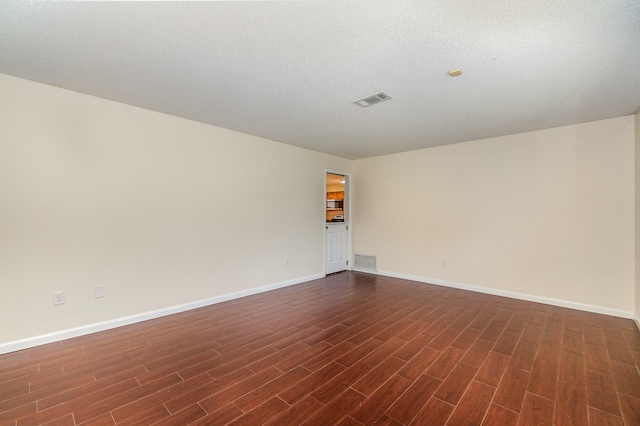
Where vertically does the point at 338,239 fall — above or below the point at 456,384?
above

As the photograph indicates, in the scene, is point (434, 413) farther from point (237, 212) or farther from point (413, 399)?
point (237, 212)

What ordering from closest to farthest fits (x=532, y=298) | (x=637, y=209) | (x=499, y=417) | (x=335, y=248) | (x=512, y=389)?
(x=499, y=417) < (x=512, y=389) < (x=637, y=209) < (x=532, y=298) < (x=335, y=248)

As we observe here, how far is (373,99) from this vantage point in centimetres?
287

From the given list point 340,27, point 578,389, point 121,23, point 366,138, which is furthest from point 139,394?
point 366,138

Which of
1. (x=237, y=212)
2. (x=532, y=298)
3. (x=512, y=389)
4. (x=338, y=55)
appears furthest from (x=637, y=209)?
(x=237, y=212)

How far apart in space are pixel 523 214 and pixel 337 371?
3.71 m

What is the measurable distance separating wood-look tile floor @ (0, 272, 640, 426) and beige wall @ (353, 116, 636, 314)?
614 millimetres

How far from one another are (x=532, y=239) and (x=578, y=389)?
98.8 inches

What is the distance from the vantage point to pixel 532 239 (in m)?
3.93

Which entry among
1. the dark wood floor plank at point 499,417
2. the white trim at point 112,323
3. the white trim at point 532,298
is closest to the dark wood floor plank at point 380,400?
Answer: the dark wood floor plank at point 499,417

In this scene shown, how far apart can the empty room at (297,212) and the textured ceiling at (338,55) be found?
0.07ft

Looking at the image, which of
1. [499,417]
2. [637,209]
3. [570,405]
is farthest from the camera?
[637,209]

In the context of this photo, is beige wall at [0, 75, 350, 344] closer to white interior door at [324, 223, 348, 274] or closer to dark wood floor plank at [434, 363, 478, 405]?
white interior door at [324, 223, 348, 274]

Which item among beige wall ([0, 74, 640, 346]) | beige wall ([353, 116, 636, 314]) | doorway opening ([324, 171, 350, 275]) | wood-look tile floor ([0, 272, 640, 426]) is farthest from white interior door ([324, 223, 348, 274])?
wood-look tile floor ([0, 272, 640, 426])
